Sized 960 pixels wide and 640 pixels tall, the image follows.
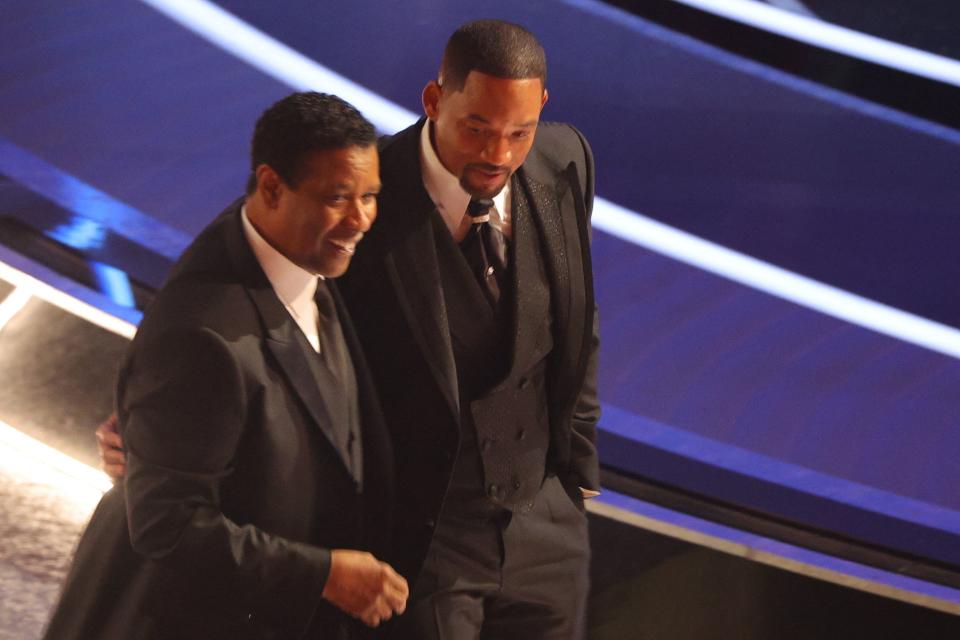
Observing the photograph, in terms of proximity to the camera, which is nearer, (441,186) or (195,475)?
(195,475)

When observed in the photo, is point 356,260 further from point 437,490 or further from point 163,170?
point 163,170

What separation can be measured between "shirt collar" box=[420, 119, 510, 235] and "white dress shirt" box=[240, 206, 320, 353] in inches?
13.5

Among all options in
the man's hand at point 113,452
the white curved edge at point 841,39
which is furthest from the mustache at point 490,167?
the white curved edge at point 841,39

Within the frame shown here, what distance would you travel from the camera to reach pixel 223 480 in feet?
6.11

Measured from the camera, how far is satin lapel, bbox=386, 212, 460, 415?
2121 mm

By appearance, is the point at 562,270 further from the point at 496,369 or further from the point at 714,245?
the point at 714,245

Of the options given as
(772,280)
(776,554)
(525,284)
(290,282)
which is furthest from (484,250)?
(772,280)

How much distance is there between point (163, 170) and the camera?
14.6 feet

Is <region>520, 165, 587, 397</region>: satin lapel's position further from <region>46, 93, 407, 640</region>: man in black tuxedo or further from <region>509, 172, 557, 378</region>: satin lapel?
<region>46, 93, 407, 640</region>: man in black tuxedo

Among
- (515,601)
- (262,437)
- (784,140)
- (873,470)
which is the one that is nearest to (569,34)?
(784,140)

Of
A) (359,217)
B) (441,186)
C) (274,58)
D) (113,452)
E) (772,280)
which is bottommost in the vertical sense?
(772,280)

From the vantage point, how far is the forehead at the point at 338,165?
1.83 meters

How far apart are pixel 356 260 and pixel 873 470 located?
88.1 inches

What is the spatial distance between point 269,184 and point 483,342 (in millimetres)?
548
